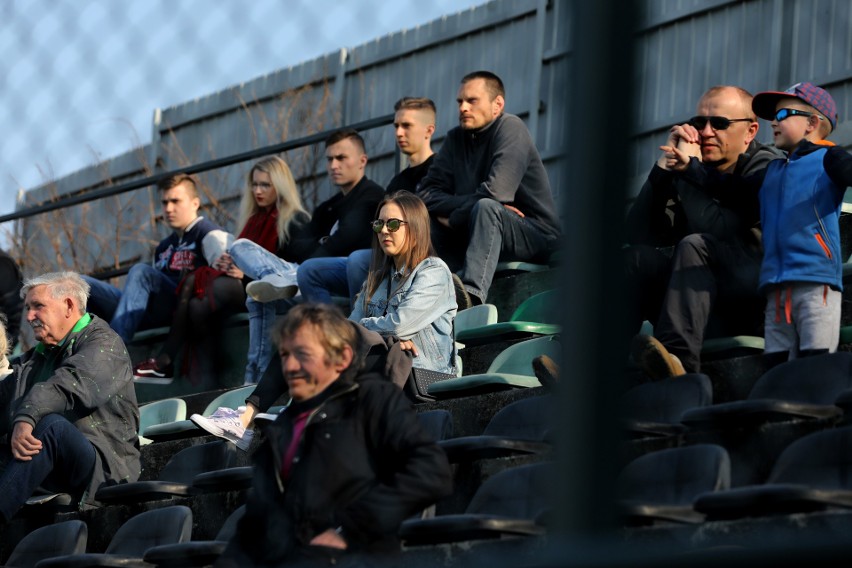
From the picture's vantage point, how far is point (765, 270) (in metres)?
4.24

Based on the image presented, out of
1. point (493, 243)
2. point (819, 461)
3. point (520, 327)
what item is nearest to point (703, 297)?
point (520, 327)

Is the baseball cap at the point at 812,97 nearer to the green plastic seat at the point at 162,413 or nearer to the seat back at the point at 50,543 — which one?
the seat back at the point at 50,543

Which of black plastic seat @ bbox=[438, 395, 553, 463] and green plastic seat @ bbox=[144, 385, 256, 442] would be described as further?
green plastic seat @ bbox=[144, 385, 256, 442]

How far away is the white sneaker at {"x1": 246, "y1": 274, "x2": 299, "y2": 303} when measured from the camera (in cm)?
640

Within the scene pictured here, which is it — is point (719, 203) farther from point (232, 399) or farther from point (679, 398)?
point (232, 399)

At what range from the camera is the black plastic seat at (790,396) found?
337cm

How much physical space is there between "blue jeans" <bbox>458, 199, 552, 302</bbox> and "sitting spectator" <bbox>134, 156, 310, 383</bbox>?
1.18 metres

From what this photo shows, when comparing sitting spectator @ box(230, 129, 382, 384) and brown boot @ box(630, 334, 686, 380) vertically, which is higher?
sitting spectator @ box(230, 129, 382, 384)

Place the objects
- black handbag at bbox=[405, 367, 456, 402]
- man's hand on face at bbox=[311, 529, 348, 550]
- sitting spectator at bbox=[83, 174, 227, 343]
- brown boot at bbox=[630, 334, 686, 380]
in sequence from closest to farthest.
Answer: man's hand on face at bbox=[311, 529, 348, 550] < brown boot at bbox=[630, 334, 686, 380] < black handbag at bbox=[405, 367, 456, 402] < sitting spectator at bbox=[83, 174, 227, 343]

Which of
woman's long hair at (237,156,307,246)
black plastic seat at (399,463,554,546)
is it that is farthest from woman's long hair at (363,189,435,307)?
woman's long hair at (237,156,307,246)

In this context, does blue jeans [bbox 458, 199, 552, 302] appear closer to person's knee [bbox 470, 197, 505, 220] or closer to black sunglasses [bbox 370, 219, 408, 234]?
person's knee [bbox 470, 197, 505, 220]

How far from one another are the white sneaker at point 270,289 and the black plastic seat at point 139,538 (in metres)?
1.96

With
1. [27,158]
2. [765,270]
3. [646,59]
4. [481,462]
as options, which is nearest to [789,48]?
[765,270]

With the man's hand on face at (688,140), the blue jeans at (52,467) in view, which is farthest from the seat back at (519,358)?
the blue jeans at (52,467)
